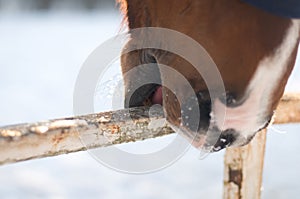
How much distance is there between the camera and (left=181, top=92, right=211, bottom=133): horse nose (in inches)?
27.0

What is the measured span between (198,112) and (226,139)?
0.06 metres

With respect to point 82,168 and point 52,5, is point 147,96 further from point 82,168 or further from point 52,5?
point 52,5

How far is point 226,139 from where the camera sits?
27.8 inches

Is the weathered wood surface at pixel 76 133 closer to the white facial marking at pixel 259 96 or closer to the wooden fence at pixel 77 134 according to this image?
the wooden fence at pixel 77 134

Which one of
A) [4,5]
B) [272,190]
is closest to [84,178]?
[272,190]

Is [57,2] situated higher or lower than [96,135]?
lower

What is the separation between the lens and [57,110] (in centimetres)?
302

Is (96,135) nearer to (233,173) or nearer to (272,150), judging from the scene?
(233,173)

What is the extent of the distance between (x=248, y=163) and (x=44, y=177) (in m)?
1.22

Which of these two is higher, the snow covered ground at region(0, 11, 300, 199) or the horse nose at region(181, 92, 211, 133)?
the horse nose at region(181, 92, 211, 133)

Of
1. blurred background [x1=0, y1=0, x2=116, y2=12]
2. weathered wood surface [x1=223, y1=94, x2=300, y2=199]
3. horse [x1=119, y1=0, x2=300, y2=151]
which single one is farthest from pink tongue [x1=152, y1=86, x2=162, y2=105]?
blurred background [x1=0, y1=0, x2=116, y2=12]

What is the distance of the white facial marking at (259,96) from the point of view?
25.6 inches

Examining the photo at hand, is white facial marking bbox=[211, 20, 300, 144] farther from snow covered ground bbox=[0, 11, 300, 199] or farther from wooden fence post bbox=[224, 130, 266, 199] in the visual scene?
wooden fence post bbox=[224, 130, 266, 199]

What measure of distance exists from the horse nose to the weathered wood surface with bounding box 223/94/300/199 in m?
0.55
